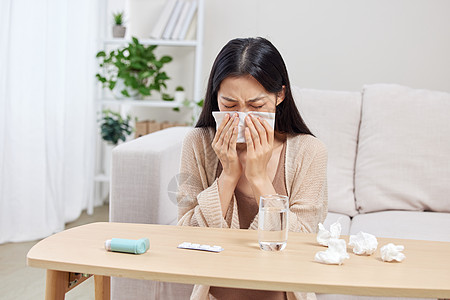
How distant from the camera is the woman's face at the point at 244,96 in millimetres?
1439

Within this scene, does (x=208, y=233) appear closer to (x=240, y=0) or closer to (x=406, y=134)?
(x=406, y=134)

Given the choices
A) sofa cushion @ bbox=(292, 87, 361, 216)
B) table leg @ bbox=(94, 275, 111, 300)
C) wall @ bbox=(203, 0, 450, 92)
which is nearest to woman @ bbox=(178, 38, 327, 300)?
table leg @ bbox=(94, 275, 111, 300)

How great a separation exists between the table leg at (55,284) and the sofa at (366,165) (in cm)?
76

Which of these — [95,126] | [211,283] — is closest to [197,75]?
[95,126]

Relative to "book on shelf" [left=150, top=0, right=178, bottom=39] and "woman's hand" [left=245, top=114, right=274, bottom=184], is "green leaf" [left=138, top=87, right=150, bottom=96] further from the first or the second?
"woman's hand" [left=245, top=114, right=274, bottom=184]

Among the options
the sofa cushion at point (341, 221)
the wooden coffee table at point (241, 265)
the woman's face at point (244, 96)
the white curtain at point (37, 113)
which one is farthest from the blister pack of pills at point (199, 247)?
the white curtain at point (37, 113)

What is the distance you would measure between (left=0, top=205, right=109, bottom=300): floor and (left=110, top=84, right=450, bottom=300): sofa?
1.94 ft

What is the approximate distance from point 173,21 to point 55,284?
2665 mm

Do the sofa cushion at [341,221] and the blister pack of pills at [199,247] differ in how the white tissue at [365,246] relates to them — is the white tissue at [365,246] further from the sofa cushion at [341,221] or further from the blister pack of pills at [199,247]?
the sofa cushion at [341,221]

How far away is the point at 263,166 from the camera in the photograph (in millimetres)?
1422

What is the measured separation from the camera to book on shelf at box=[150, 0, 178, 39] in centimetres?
350

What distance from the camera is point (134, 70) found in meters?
3.45

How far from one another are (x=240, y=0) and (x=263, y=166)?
224cm

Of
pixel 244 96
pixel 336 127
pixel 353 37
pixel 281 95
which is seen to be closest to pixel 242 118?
pixel 244 96
